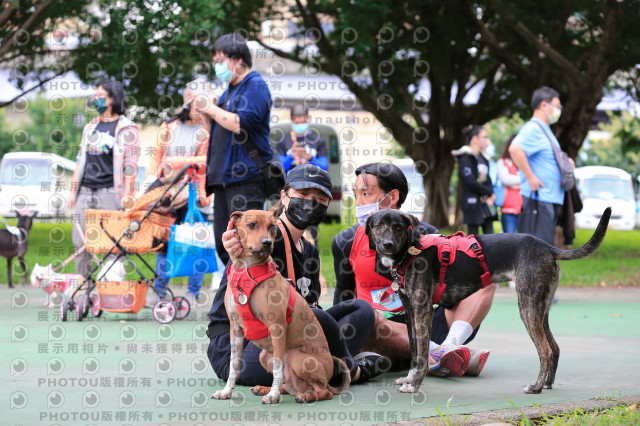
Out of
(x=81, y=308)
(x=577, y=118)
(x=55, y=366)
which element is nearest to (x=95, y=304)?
(x=81, y=308)

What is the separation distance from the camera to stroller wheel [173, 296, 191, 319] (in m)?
9.45

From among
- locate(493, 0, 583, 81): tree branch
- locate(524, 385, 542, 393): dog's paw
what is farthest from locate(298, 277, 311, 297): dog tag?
locate(493, 0, 583, 81): tree branch

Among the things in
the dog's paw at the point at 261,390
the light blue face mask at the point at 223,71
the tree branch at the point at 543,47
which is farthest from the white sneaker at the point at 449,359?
the tree branch at the point at 543,47

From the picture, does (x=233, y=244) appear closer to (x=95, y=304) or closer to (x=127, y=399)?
(x=127, y=399)

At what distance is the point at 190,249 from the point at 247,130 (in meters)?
1.78

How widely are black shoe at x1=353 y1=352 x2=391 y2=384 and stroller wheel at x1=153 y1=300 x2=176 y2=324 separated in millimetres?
3297

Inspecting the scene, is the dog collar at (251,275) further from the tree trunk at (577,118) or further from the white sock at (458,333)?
the tree trunk at (577,118)

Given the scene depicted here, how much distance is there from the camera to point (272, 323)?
16.3 ft

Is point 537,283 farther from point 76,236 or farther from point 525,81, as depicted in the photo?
point 525,81

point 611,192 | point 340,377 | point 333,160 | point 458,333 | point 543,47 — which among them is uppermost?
point 543,47

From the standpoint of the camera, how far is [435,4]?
73.6ft

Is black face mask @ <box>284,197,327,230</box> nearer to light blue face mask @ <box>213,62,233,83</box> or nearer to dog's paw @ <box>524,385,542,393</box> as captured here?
dog's paw @ <box>524,385,542,393</box>

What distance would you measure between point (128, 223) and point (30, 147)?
167 ft

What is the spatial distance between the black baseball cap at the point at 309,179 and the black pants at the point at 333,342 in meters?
0.73
